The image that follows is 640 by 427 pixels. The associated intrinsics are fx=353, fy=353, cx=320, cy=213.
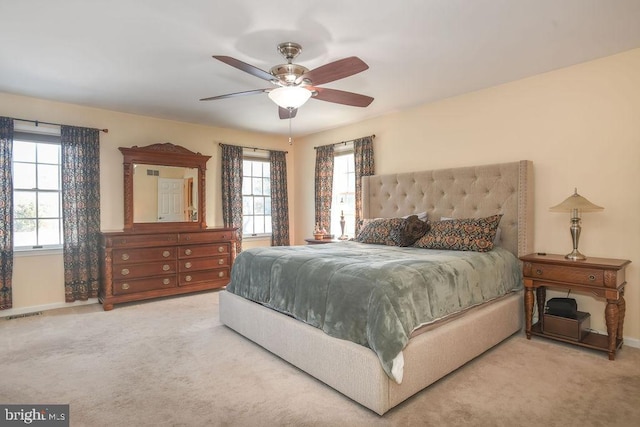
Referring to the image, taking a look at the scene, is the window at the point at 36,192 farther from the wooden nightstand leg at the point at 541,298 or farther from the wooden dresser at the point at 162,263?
the wooden nightstand leg at the point at 541,298

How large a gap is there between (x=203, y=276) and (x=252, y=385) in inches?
112

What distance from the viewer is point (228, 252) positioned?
17.1ft

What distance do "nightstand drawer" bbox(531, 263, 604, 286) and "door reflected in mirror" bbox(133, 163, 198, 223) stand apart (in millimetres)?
4433

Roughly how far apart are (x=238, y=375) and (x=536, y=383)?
6.70ft

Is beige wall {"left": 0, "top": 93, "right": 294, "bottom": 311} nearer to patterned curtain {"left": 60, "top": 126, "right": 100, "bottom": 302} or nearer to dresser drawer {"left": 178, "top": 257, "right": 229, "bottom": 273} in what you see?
patterned curtain {"left": 60, "top": 126, "right": 100, "bottom": 302}

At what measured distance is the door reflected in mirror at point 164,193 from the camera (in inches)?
191

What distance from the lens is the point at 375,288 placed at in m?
2.11

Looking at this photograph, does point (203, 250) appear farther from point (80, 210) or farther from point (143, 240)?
point (80, 210)

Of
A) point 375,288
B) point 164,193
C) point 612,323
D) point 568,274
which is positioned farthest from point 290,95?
point 164,193

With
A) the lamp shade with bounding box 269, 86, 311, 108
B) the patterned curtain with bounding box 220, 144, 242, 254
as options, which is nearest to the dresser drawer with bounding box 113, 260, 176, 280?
the patterned curtain with bounding box 220, 144, 242, 254

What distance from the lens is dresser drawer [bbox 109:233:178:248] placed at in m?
4.27

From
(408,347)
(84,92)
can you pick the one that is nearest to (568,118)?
(408,347)

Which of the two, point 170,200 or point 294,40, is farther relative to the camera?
point 170,200

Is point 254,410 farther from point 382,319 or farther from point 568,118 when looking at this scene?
point 568,118
